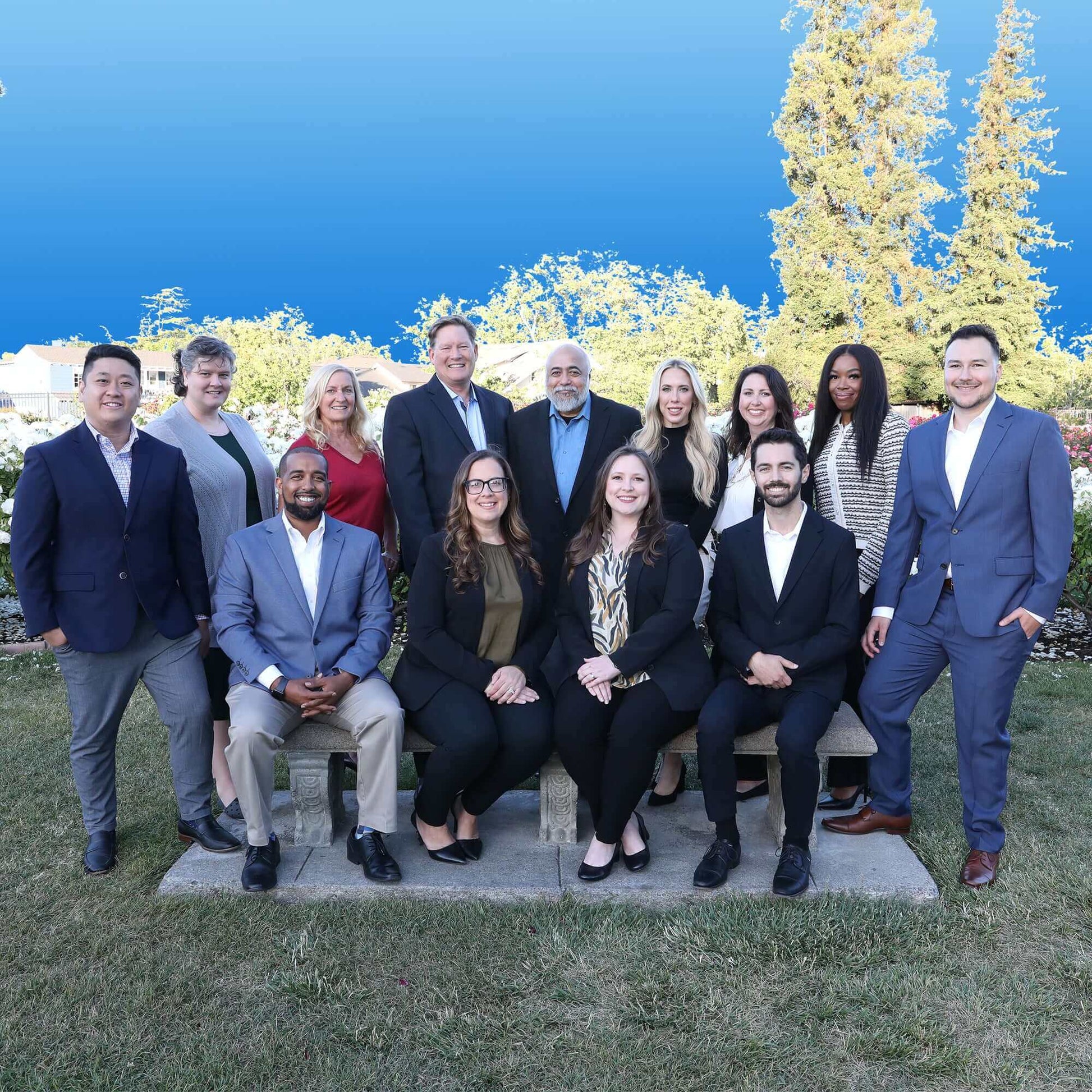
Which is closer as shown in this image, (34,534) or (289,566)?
(34,534)

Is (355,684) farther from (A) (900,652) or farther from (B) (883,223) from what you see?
(B) (883,223)

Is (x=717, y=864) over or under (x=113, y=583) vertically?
under

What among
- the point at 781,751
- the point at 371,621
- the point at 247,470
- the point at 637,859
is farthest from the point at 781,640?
the point at 247,470

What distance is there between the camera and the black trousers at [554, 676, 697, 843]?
13.4ft

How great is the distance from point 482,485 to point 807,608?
156 cm

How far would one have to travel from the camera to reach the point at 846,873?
4.16 m

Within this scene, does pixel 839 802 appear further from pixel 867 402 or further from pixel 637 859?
pixel 867 402

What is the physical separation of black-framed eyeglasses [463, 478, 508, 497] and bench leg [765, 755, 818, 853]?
1.74m

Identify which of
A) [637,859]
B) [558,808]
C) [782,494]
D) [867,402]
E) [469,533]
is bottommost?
[637,859]

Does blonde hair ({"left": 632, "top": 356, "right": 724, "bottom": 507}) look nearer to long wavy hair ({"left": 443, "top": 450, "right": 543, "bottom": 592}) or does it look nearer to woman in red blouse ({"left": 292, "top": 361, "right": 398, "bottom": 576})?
long wavy hair ({"left": 443, "top": 450, "right": 543, "bottom": 592})

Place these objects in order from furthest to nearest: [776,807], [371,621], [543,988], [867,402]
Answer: [867,402], [776,807], [371,621], [543,988]

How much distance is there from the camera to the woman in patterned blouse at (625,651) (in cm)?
411

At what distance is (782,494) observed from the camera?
4.30m

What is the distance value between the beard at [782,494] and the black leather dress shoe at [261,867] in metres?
2.62
